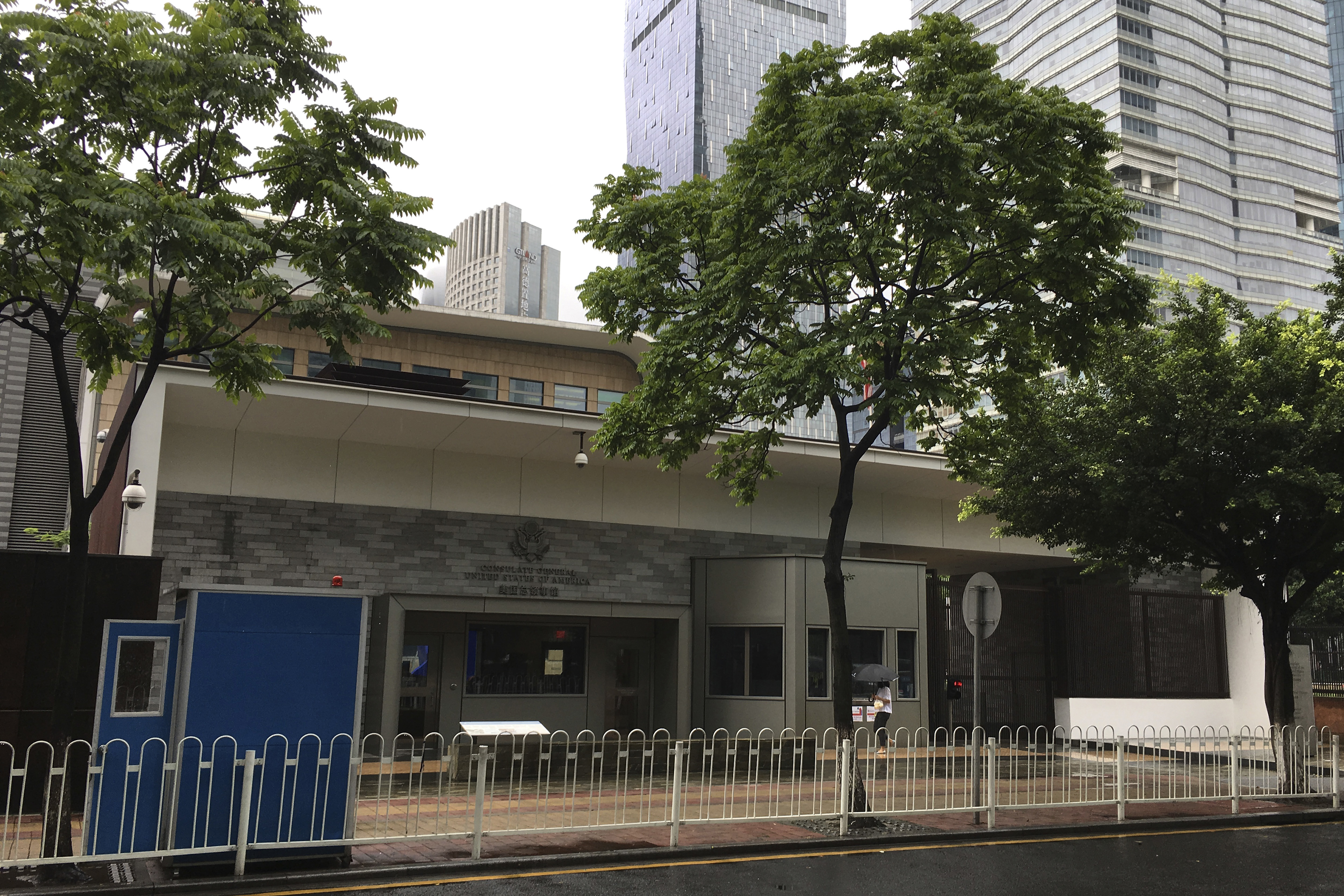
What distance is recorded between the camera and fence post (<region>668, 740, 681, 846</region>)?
1095 cm

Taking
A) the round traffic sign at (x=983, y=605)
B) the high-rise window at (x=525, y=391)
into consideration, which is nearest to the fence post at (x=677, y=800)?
the round traffic sign at (x=983, y=605)

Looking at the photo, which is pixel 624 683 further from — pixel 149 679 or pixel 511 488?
pixel 149 679

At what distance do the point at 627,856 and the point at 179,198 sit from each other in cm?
724

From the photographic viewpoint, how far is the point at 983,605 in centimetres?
1321

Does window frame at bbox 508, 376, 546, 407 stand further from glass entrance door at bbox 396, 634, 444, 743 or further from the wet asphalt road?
the wet asphalt road

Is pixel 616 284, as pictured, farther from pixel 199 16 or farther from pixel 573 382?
pixel 573 382

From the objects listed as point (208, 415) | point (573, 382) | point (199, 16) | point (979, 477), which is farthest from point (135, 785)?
point (573, 382)

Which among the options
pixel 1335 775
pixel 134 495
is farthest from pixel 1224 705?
pixel 134 495

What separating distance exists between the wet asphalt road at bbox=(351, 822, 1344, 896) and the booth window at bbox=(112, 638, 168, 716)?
2669mm

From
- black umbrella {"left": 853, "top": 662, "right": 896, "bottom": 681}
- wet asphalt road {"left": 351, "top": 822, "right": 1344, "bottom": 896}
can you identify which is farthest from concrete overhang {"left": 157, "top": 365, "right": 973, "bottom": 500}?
wet asphalt road {"left": 351, "top": 822, "right": 1344, "bottom": 896}

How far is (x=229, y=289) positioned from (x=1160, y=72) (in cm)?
14003

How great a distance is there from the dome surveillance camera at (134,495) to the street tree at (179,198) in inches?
184

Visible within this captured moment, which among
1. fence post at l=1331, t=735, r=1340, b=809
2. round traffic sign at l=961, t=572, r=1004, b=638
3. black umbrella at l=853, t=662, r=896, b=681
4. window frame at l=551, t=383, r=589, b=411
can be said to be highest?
window frame at l=551, t=383, r=589, b=411

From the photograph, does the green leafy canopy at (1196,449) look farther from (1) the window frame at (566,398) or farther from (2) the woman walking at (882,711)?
(1) the window frame at (566,398)
